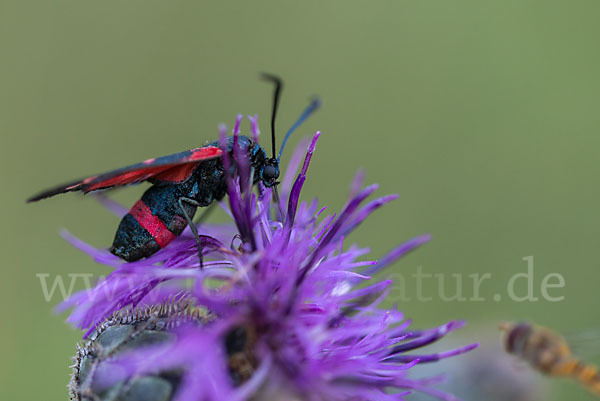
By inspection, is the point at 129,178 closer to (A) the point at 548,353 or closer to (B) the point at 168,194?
(B) the point at 168,194

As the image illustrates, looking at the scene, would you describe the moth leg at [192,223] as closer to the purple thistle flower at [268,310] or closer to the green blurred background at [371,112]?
the purple thistle flower at [268,310]

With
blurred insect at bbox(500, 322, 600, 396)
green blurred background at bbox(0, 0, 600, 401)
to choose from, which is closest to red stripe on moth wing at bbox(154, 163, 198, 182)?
blurred insect at bbox(500, 322, 600, 396)

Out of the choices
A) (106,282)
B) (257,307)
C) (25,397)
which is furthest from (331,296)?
(25,397)

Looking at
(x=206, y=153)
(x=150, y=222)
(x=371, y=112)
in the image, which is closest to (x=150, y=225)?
(x=150, y=222)

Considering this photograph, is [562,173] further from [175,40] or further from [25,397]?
[25,397]

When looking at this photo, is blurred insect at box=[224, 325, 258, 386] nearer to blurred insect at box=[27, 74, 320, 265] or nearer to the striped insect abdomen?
blurred insect at box=[27, 74, 320, 265]
